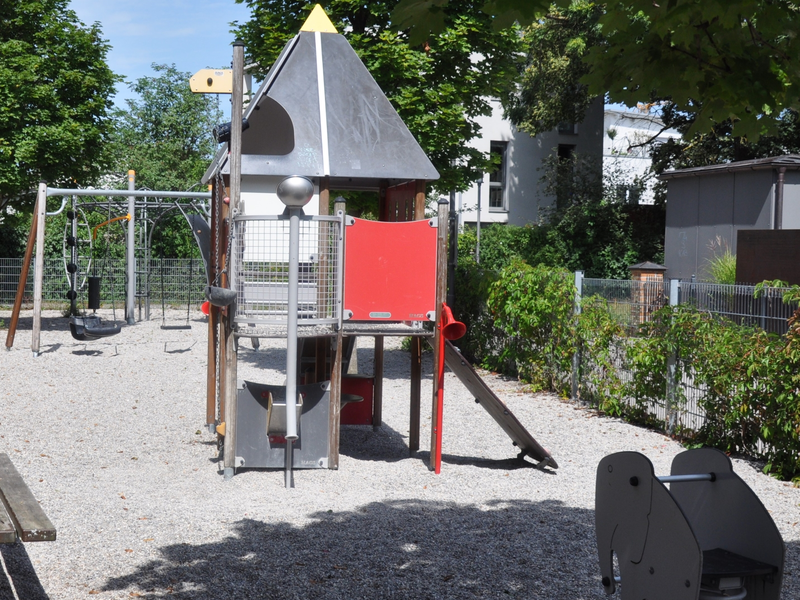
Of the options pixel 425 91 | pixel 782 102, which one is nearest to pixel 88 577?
pixel 782 102

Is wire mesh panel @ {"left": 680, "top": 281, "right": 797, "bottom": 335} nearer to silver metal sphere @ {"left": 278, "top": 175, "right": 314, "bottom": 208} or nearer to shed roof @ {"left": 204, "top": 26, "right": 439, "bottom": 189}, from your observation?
shed roof @ {"left": 204, "top": 26, "right": 439, "bottom": 189}

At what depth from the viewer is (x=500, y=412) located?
7.21 metres

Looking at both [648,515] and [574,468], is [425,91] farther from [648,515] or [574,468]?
[648,515]

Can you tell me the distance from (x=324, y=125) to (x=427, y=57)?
16.9 ft

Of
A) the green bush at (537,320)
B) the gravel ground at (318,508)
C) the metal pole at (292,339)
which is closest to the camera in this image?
the gravel ground at (318,508)

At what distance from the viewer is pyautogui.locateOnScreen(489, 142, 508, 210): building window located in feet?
109

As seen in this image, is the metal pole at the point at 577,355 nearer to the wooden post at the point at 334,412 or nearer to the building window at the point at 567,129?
the wooden post at the point at 334,412

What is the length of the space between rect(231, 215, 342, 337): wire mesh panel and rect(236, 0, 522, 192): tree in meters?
5.30

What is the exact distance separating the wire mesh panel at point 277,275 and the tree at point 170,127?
29839 millimetres

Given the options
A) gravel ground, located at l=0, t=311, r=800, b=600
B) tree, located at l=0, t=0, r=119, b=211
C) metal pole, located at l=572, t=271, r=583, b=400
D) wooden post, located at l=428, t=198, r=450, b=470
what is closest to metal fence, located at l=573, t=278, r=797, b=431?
gravel ground, located at l=0, t=311, r=800, b=600

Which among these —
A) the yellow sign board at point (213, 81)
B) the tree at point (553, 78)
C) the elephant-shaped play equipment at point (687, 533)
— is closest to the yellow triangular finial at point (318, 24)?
the yellow sign board at point (213, 81)

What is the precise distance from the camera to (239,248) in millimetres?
7133

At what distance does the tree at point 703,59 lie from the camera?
418 centimetres

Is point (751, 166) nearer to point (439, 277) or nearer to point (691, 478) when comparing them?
point (439, 277)
